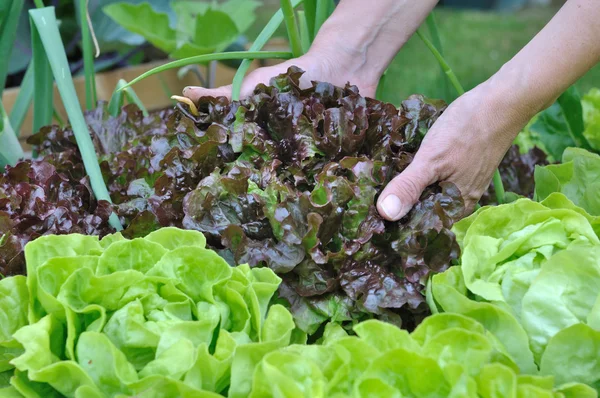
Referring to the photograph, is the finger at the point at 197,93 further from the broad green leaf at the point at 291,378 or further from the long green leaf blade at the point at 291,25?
the broad green leaf at the point at 291,378

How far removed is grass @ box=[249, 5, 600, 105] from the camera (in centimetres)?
423

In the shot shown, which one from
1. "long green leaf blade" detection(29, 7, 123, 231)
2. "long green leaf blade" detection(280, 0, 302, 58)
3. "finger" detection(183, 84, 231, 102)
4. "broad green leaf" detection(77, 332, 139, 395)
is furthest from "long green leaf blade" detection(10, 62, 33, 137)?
"broad green leaf" detection(77, 332, 139, 395)

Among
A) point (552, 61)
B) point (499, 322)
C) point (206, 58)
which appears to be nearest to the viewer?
point (499, 322)

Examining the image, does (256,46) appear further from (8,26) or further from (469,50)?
(469,50)

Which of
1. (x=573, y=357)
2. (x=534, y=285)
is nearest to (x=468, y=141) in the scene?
(x=534, y=285)

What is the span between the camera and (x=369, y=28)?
1.58 meters

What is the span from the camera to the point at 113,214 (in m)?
1.25

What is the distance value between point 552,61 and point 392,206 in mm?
411

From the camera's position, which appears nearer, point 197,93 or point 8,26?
point 197,93

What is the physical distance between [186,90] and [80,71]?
2.08m

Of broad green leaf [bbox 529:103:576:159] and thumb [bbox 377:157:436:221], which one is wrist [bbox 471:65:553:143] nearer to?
thumb [bbox 377:157:436:221]

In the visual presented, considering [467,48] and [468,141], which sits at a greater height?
[468,141]

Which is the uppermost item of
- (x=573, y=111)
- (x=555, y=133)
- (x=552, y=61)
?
(x=552, y=61)

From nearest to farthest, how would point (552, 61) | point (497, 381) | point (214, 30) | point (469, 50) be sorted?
point (497, 381) < point (552, 61) < point (214, 30) < point (469, 50)
